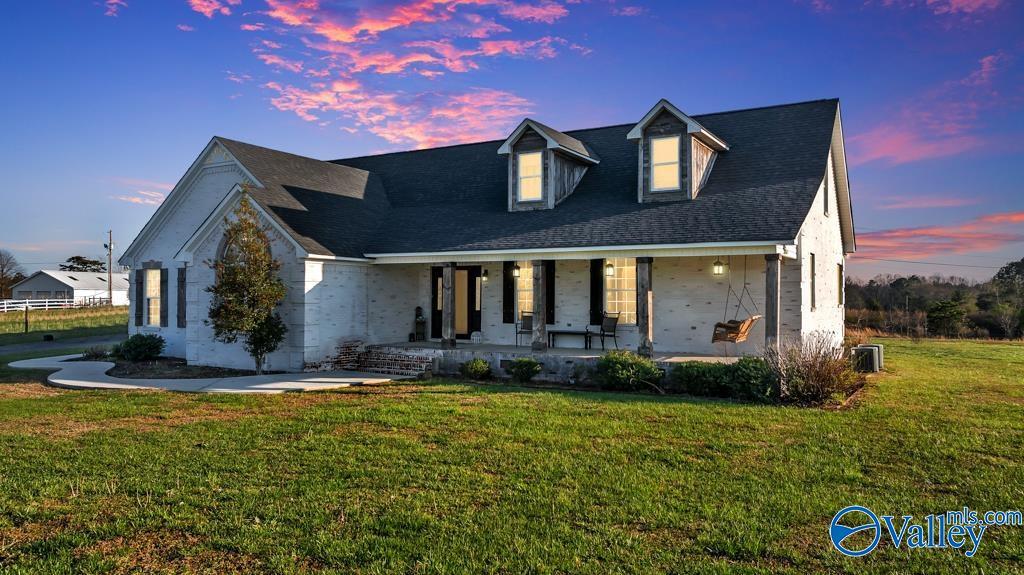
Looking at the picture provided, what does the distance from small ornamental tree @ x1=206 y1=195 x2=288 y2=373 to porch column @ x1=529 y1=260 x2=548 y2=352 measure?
246 inches

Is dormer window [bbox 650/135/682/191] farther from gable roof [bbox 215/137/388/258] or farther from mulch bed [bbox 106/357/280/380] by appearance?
mulch bed [bbox 106/357/280/380]

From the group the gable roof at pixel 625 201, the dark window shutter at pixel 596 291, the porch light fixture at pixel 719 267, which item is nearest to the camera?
the gable roof at pixel 625 201

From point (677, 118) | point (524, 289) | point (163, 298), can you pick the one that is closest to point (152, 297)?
point (163, 298)

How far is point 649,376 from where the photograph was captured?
12.6m

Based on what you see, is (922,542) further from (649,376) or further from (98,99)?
(98,99)

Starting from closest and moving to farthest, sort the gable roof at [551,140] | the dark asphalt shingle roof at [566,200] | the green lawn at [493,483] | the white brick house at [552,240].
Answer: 1. the green lawn at [493,483]
2. the dark asphalt shingle roof at [566,200]
3. the white brick house at [552,240]
4. the gable roof at [551,140]

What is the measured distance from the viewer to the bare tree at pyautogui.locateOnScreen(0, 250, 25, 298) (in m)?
74.8

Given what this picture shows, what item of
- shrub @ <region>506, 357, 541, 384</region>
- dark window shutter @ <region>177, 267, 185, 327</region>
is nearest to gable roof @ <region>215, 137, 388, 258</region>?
dark window shutter @ <region>177, 267, 185, 327</region>

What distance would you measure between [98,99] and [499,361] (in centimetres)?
1448

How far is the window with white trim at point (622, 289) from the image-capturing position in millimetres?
15859

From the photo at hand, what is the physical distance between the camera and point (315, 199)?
706 inches

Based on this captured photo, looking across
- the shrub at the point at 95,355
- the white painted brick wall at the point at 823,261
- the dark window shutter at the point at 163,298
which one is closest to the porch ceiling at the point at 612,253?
the white painted brick wall at the point at 823,261

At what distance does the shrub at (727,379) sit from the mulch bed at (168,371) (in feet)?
34.0

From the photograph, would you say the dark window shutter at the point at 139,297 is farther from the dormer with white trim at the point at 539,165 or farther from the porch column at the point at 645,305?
the porch column at the point at 645,305
